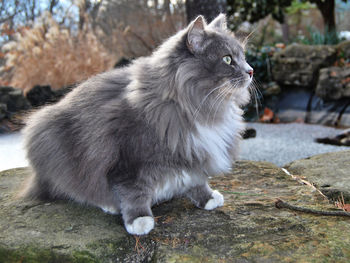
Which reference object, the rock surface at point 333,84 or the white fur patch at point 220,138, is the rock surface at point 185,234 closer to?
the white fur patch at point 220,138

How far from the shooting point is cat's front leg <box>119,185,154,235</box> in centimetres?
167

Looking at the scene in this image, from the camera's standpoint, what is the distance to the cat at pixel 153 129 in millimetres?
1712

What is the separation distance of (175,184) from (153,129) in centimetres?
31

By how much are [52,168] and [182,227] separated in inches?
30.6

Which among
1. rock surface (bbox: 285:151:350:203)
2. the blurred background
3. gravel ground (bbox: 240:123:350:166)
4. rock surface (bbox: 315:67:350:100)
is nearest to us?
rock surface (bbox: 285:151:350:203)

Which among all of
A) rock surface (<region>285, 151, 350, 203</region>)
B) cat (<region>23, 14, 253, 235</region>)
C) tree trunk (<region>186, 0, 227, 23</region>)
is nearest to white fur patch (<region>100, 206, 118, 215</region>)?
cat (<region>23, 14, 253, 235</region>)

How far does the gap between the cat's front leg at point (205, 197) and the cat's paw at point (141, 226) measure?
0.38 metres

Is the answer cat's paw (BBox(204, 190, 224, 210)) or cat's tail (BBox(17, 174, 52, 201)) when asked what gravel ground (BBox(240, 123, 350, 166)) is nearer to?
cat's paw (BBox(204, 190, 224, 210))

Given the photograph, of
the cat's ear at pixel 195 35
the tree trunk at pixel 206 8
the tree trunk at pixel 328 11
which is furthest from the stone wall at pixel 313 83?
the cat's ear at pixel 195 35

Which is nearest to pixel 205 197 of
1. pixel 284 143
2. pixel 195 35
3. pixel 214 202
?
pixel 214 202

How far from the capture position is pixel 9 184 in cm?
240

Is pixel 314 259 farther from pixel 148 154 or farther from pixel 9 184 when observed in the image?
pixel 9 184

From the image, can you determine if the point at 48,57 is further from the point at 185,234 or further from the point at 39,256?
the point at 185,234

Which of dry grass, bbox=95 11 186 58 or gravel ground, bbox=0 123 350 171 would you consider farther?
dry grass, bbox=95 11 186 58
